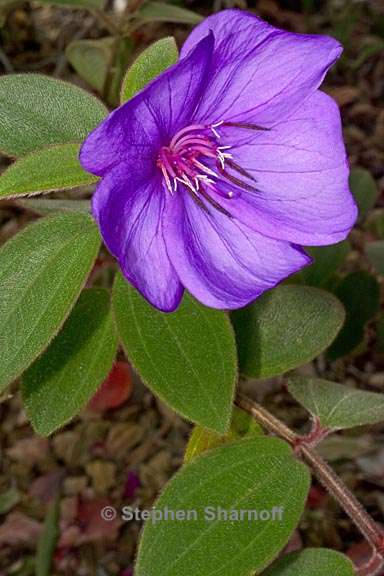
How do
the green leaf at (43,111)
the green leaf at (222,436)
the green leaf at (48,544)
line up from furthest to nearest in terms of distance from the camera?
the green leaf at (48,544) < the green leaf at (222,436) < the green leaf at (43,111)

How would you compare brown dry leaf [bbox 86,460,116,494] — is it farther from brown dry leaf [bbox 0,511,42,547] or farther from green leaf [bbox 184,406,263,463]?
green leaf [bbox 184,406,263,463]

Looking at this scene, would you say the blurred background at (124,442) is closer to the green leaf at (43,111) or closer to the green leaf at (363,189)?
the green leaf at (363,189)

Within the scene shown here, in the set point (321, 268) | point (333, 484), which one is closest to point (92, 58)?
point (321, 268)

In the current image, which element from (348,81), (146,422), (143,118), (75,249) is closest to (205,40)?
(143,118)

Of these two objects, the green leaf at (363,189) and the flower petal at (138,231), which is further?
the green leaf at (363,189)

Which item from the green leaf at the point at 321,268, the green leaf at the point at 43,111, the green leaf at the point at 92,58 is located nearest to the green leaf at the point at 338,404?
the green leaf at the point at 321,268

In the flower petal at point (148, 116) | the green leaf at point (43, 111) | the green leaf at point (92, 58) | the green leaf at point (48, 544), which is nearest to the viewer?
the flower petal at point (148, 116)

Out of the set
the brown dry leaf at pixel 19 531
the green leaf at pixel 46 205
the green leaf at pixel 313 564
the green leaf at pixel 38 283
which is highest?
the green leaf at pixel 38 283

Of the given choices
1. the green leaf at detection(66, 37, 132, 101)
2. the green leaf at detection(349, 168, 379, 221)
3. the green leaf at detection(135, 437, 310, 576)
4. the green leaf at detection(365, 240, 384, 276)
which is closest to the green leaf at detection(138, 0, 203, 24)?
the green leaf at detection(66, 37, 132, 101)
